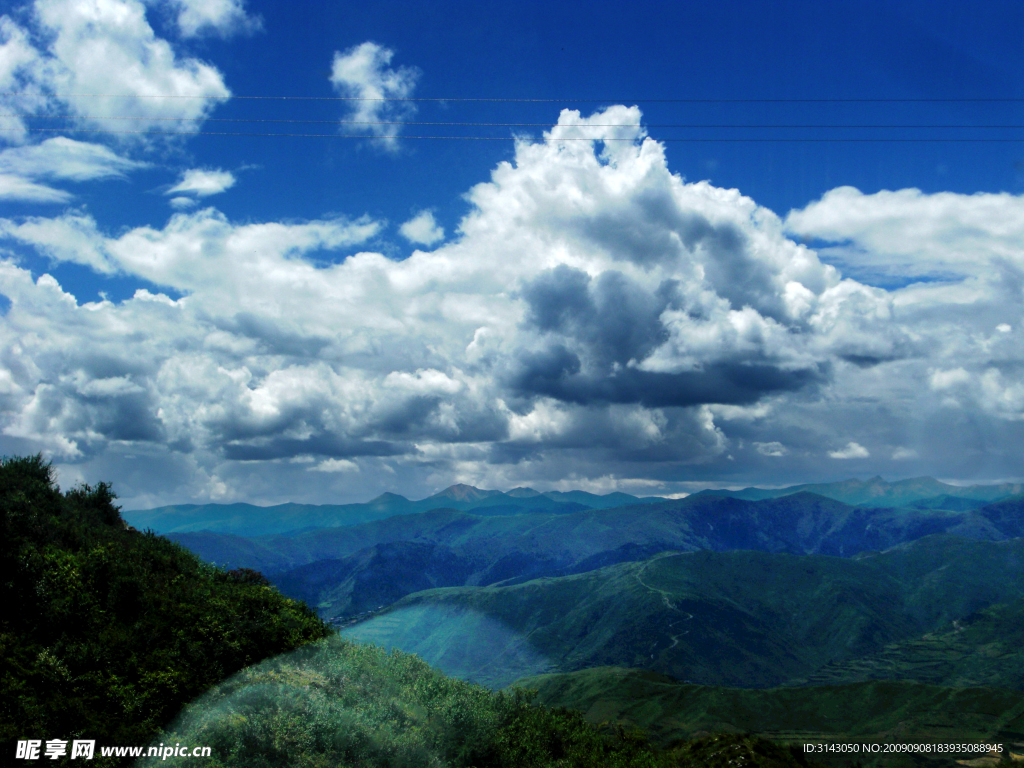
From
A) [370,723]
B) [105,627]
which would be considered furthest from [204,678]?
[370,723]

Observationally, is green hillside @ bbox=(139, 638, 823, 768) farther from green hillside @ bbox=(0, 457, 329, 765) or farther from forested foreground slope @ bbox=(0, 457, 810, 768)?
green hillside @ bbox=(0, 457, 329, 765)

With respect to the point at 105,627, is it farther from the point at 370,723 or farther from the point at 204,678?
the point at 370,723

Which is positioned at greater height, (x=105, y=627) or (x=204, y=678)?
(x=105, y=627)

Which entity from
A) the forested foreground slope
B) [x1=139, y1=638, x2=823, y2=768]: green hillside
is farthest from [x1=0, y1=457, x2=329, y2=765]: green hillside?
[x1=139, y1=638, x2=823, y2=768]: green hillside

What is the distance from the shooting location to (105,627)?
133ft

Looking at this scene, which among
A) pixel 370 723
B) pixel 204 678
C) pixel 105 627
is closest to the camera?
pixel 370 723

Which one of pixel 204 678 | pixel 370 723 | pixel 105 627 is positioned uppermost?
pixel 105 627

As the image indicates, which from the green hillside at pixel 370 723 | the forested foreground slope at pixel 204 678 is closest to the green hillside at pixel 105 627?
the forested foreground slope at pixel 204 678

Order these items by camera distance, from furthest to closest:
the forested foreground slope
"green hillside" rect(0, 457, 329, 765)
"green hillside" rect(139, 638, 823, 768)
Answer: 1. "green hillside" rect(0, 457, 329, 765)
2. the forested foreground slope
3. "green hillside" rect(139, 638, 823, 768)

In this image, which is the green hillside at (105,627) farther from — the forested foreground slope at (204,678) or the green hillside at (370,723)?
the green hillside at (370,723)

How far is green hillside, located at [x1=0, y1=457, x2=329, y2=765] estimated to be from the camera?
32.8m

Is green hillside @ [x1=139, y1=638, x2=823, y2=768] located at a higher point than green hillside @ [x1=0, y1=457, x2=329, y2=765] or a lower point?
lower

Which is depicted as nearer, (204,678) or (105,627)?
(204,678)

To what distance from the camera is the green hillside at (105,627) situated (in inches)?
1291
